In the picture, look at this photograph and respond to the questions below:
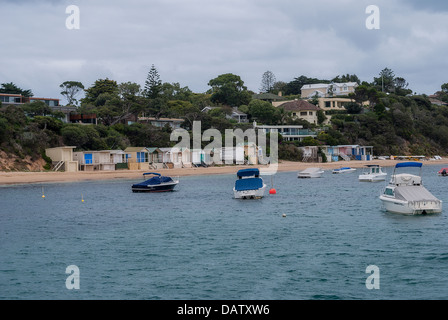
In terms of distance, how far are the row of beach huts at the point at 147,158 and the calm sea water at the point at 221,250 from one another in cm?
3028

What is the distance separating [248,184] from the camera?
165ft

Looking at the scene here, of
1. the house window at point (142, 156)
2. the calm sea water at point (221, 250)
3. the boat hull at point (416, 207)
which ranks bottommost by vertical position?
the calm sea water at point (221, 250)

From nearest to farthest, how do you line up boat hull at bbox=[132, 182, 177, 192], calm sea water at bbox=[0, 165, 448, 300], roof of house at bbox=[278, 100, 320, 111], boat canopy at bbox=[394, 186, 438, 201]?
calm sea water at bbox=[0, 165, 448, 300] → boat canopy at bbox=[394, 186, 438, 201] → boat hull at bbox=[132, 182, 177, 192] → roof of house at bbox=[278, 100, 320, 111]

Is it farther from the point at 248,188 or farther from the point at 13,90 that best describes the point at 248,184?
the point at 13,90

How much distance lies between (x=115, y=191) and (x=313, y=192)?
22.3 metres

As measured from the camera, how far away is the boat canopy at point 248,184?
1975 inches

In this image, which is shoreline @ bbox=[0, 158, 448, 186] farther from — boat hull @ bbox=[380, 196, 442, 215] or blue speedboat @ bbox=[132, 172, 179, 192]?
boat hull @ bbox=[380, 196, 442, 215]

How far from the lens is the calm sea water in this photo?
68.0ft

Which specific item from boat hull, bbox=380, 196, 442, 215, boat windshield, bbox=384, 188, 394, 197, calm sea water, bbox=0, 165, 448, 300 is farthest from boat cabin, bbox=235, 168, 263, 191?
boat hull, bbox=380, 196, 442, 215

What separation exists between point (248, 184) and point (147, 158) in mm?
40735

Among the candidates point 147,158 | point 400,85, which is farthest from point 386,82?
point 147,158

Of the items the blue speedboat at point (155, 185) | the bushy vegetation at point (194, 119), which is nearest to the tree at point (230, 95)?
the bushy vegetation at point (194, 119)

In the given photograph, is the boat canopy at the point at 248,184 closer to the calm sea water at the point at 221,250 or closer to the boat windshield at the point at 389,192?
the calm sea water at the point at 221,250

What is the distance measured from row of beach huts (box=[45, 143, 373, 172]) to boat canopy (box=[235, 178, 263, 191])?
36.1 metres
